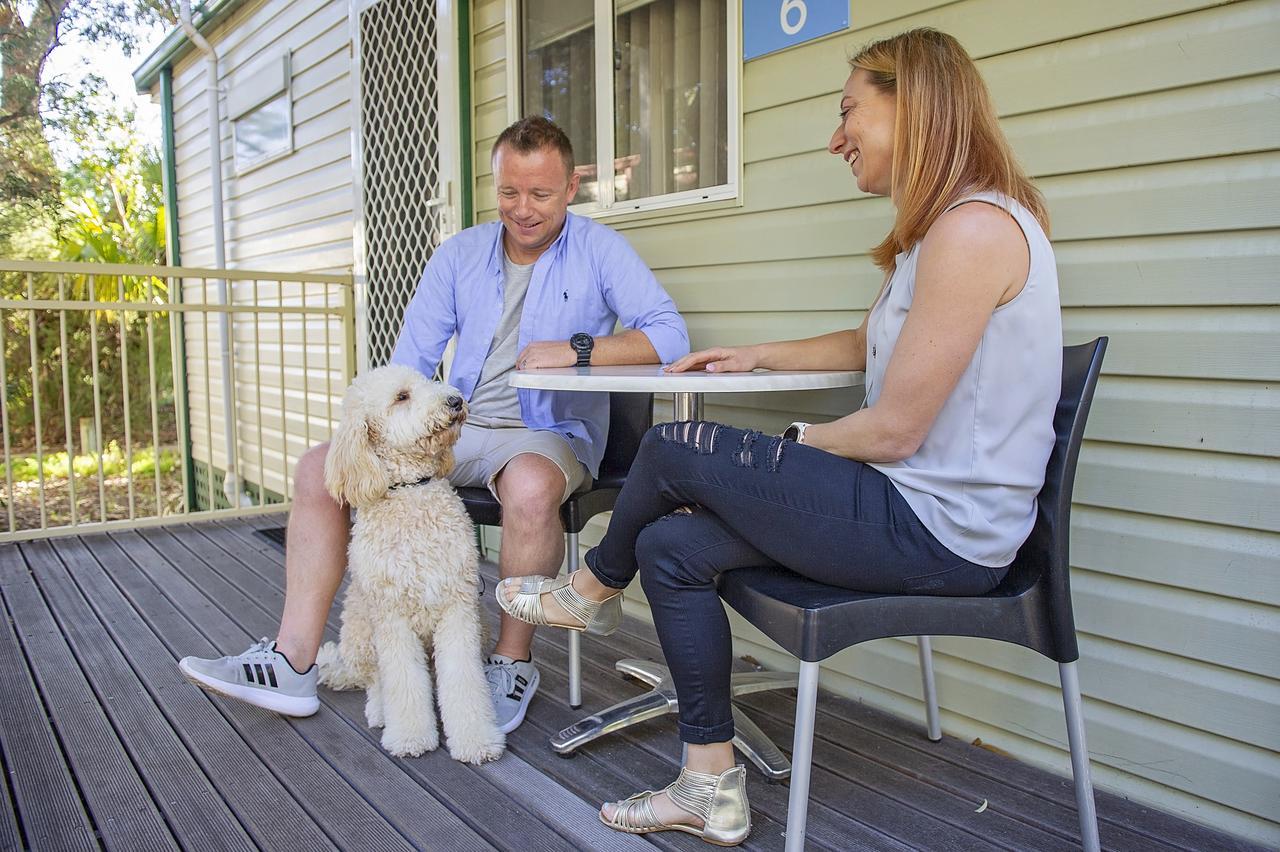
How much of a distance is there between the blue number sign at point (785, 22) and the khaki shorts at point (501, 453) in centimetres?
124

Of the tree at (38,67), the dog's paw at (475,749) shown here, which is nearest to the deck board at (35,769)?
the dog's paw at (475,749)

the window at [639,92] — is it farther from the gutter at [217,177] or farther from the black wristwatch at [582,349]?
the gutter at [217,177]

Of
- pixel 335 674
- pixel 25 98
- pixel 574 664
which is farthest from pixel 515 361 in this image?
pixel 25 98

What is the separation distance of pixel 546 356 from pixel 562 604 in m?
0.64

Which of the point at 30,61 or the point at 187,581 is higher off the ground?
the point at 30,61

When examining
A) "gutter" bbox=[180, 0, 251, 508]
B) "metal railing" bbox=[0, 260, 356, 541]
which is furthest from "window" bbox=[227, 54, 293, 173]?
"metal railing" bbox=[0, 260, 356, 541]

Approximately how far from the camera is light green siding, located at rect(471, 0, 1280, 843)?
159 centimetres

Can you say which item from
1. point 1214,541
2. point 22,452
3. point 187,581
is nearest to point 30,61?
point 22,452

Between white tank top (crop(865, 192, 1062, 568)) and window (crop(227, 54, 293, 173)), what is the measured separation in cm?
541

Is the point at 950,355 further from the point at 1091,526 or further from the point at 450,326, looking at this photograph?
the point at 450,326

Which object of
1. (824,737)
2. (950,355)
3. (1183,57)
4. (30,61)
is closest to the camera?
(950,355)

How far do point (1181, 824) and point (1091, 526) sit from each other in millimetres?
605

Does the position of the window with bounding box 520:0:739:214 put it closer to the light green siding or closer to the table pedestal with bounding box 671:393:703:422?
the light green siding

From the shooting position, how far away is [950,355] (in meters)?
1.35
